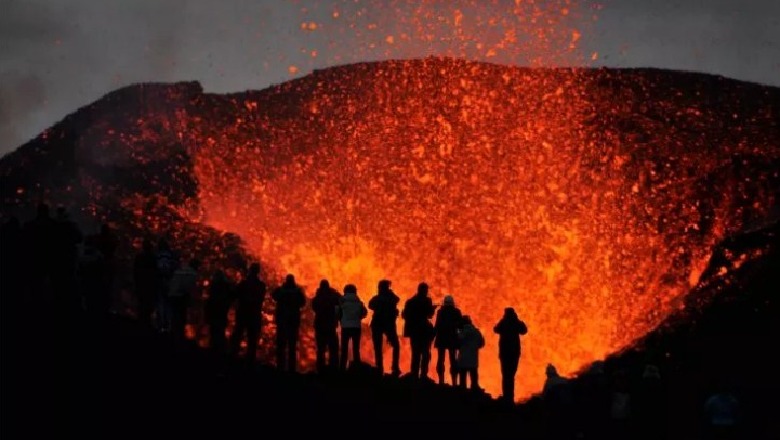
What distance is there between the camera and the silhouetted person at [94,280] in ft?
76.7

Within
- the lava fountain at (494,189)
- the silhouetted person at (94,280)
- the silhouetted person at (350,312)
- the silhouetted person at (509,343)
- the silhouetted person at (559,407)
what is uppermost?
the lava fountain at (494,189)

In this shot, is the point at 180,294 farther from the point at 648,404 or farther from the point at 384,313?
the point at 648,404

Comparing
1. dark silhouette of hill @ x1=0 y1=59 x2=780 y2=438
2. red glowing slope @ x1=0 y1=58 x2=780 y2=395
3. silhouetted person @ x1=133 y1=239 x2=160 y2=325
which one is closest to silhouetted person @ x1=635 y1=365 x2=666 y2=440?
dark silhouette of hill @ x1=0 y1=59 x2=780 y2=438

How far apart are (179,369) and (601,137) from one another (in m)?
48.6

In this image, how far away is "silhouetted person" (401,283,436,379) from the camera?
23.7 metres

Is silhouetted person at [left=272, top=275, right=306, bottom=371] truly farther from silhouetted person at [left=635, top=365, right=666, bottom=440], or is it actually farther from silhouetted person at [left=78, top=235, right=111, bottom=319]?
silhouetted person at [left=635, top=365, right=666, bottom=440]

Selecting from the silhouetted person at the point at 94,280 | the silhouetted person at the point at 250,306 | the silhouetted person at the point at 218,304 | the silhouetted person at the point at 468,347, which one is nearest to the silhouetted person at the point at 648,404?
the silhouetted person at the point at 468,347

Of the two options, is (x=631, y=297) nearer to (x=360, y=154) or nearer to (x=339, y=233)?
(x=339, y=233)

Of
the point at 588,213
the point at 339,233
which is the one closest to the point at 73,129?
the point at 339,233

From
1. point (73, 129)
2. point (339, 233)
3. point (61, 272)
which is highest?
point (73, 129)

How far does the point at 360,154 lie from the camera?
71062mm

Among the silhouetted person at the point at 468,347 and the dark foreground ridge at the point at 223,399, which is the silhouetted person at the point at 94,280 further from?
the silhouetted person at the point at 468,347

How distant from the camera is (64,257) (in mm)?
22375

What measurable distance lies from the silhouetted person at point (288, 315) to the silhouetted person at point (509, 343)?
3.75 meters
